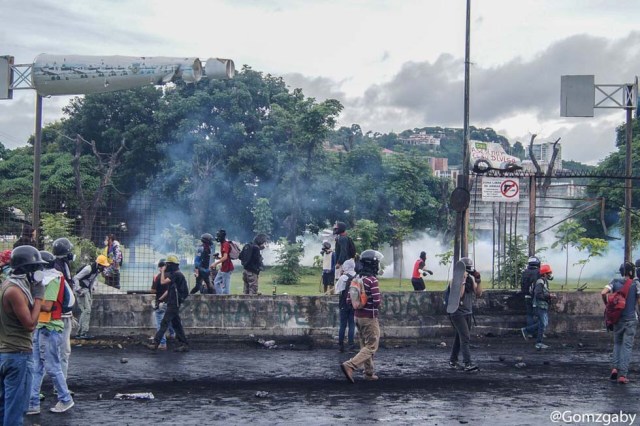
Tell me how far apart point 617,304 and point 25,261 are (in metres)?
8.74

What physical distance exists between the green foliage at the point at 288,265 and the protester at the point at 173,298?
17.0 m

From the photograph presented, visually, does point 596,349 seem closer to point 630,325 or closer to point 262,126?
point 630,325

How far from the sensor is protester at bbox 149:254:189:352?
1535 cm

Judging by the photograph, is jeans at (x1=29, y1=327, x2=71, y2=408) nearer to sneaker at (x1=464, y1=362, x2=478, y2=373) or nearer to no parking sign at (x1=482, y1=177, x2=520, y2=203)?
sneaker at (x1=464, y1=362, x2=478, y2=373)

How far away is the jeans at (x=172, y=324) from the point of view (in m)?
15.4

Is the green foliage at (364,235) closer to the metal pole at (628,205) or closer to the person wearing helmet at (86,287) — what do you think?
the metal pole at (628,205)

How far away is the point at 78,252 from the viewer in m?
21.1

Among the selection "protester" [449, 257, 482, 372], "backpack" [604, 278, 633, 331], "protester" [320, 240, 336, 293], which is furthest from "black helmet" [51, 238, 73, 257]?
"protester" [320, 240, 336, 293]

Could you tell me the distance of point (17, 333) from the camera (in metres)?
7.66

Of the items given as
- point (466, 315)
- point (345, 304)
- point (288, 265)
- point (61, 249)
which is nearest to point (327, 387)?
point (466, 315)

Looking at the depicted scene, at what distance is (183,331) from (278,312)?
2.17m

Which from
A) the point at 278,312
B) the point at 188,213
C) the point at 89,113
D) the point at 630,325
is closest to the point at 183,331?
the point at 278,312

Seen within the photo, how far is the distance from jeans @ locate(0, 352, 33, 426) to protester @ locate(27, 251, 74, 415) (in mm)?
2256

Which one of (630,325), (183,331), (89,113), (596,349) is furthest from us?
(89,113)
